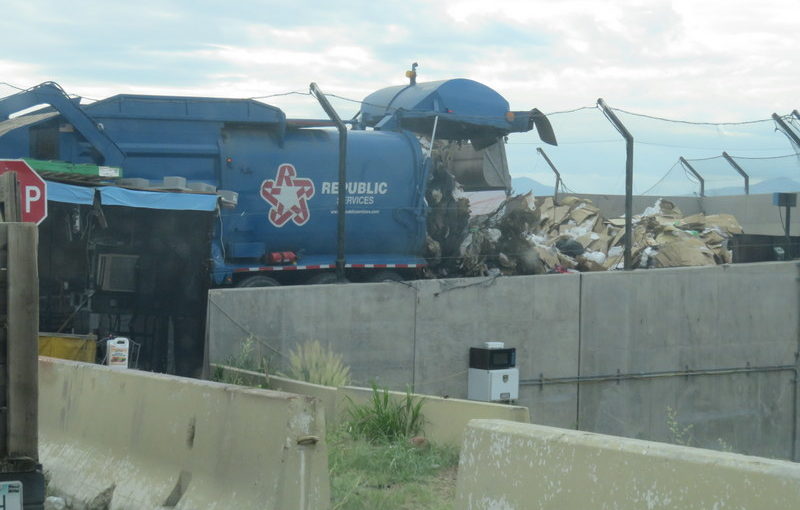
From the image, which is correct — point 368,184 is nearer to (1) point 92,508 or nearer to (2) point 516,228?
(2) point 516,228

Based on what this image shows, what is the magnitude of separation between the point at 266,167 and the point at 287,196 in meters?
0.59

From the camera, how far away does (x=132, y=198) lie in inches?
542

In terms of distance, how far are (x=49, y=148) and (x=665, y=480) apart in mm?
13015

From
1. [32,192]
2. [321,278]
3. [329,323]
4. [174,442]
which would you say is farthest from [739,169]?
[174,442]

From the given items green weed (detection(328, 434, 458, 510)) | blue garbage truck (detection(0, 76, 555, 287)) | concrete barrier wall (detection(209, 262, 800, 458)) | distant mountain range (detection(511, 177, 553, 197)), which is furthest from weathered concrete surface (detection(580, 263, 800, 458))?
green weed (detection(328, 434, 458, 510))

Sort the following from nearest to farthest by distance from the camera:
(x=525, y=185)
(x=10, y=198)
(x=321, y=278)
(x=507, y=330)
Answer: (x=10, y=198), (x=507, y=330), (x=321, y=278), (x=525, y=185)

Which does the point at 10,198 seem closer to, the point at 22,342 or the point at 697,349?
the point at 22,342

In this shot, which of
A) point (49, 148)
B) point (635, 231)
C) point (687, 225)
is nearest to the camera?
point (49, 148)

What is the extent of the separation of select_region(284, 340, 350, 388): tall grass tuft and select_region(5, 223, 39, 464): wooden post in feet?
25.1

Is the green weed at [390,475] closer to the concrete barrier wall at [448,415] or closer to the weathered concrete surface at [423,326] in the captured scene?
the concrete barrier wall at [448,415]

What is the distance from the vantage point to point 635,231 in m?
23.2

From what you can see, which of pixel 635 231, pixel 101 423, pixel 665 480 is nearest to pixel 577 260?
pixel 635 231

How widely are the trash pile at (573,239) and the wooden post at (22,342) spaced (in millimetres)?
12682

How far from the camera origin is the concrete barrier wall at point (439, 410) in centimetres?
818
